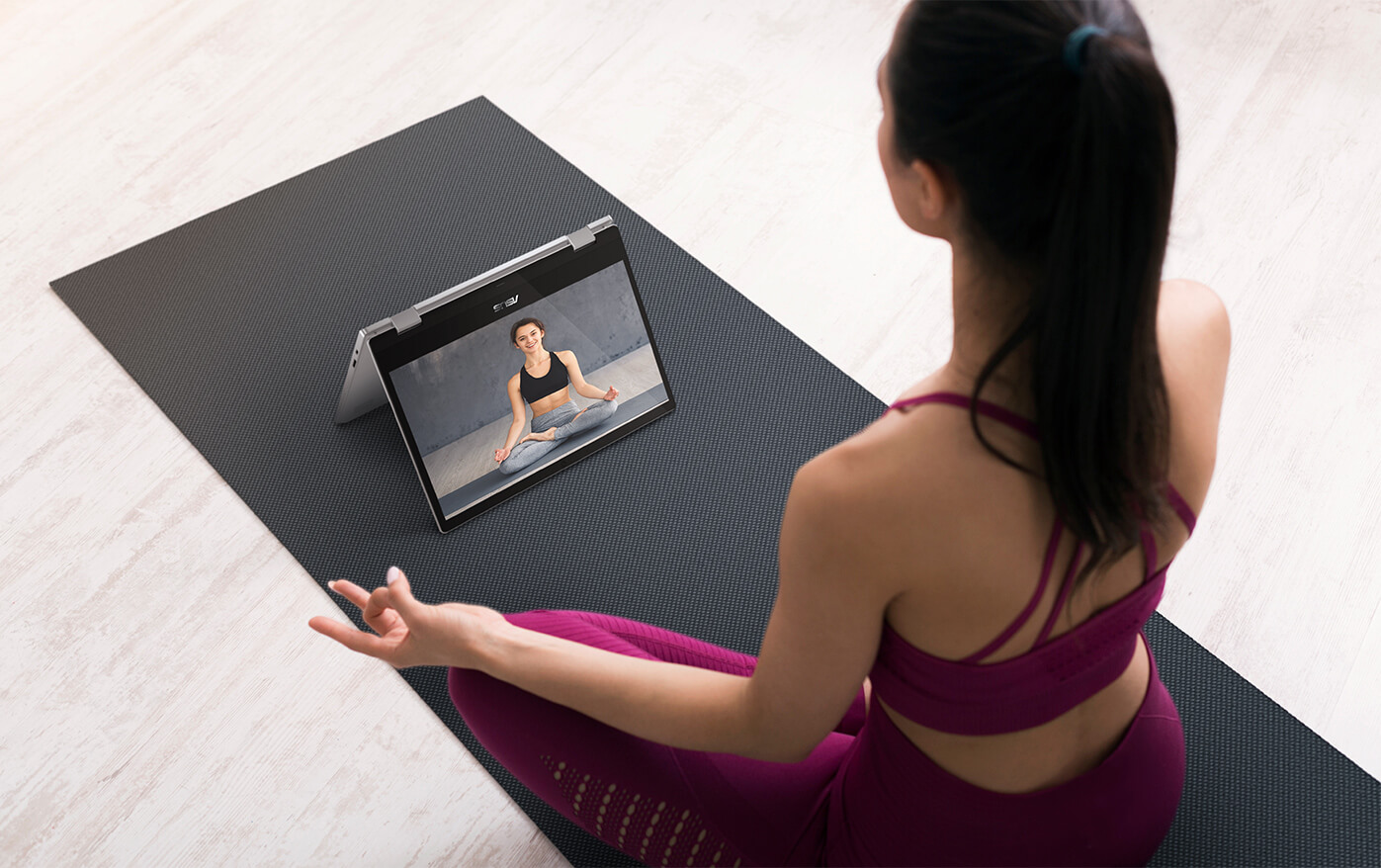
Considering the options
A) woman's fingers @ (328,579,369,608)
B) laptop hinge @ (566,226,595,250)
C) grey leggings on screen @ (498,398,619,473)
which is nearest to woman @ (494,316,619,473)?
grey leggings on screen @ (498,398,619,473)

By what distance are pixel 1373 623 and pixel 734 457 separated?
1.02m

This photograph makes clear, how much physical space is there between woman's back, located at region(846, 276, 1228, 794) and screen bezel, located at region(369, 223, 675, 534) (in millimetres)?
985

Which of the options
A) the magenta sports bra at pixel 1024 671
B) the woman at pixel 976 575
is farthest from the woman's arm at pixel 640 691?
the magenta sports bra at pixel 1024 671

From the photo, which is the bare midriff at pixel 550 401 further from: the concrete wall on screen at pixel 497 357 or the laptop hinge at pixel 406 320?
the laptop hinge at pixel 406 320

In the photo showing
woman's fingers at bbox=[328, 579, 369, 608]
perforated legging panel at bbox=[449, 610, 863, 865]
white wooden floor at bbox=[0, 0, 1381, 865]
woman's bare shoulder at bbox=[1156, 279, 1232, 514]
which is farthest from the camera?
white wooden floor at bbox=[0, 0, 1381, 865]

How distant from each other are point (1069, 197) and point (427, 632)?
743 millimetres

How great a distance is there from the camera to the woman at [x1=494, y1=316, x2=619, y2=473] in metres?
1.80

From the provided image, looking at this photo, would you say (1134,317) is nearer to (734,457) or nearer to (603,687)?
(603,687)

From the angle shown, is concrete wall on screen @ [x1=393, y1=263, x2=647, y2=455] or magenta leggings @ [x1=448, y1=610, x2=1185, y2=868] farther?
concrete wall on screen @ [x1=393, y1=263, x2=647, y2=455]

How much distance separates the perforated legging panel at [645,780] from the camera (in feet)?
3.63

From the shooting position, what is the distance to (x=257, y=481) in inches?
73.3

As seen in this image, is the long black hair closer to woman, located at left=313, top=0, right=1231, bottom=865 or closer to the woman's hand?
woman, located at left=313, top=0, right=1231, bottom=865

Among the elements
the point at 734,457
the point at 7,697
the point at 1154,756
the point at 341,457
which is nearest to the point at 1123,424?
the point at 1154,756

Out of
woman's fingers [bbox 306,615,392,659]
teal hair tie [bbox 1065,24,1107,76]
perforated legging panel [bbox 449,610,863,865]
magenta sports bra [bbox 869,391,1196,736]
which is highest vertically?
teal hair tie [bbox 1065,24,1107,76]
